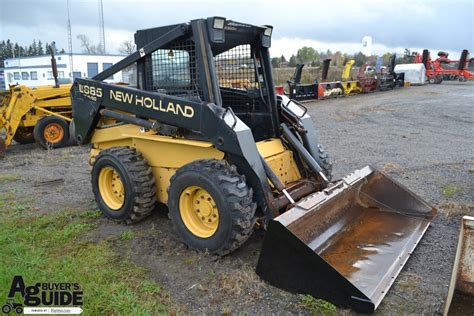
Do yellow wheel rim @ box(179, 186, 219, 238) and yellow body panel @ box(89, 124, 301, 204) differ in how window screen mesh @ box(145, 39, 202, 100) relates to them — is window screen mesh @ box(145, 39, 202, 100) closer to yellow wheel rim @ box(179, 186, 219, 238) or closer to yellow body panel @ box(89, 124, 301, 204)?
yellow body panel @ box(89, 124, 301, 204)

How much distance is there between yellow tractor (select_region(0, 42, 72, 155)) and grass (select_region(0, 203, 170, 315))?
17.3ft

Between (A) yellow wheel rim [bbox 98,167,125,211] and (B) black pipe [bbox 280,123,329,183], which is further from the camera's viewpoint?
(A) yellow wheel rim [bbox 98,167,125,211]

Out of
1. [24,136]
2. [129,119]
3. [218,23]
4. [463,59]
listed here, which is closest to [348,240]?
[218,23]

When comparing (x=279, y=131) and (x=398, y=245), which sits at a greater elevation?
(x=279, y=131)

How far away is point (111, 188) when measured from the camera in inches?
198

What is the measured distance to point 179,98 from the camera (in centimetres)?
417

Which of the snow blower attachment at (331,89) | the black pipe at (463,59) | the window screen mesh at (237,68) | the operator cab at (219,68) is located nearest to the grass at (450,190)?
the operator cab at (219,68)

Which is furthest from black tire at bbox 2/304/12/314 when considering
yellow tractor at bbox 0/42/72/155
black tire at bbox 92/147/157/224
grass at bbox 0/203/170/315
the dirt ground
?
yellow tractor at bbox 0/42/72/155

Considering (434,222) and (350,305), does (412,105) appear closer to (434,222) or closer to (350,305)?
(434,222)

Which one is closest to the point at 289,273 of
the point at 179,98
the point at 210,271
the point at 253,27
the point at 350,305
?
the point at 350,305

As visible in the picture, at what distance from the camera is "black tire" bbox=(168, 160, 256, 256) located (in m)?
3.63

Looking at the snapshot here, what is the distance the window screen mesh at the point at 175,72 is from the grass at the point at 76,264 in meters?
1.63

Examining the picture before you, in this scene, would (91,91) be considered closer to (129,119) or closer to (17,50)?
(129,119)

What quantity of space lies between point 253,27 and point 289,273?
8.63 feet
